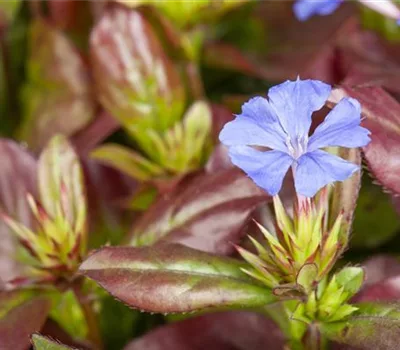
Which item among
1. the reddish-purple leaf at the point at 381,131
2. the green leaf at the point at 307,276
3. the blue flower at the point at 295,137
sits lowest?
the green leaf at the point at 307,276

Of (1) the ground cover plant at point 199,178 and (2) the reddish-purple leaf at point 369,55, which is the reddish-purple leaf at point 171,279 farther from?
(2) the reddish-purple leaf at point 369,55

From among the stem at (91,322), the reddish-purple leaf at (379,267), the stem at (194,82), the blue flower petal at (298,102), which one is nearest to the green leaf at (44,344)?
the stem at (91,322)

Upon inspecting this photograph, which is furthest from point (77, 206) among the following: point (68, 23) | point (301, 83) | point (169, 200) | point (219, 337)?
point (68, 23)

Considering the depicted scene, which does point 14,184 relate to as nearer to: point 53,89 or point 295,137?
point 53,89

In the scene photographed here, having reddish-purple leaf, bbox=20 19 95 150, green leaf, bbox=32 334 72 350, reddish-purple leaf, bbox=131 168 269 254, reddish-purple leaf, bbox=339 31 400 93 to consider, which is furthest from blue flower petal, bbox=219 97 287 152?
reddish-purple leaf, bbox=20 19 95 150

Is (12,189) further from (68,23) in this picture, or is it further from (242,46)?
(242,46)

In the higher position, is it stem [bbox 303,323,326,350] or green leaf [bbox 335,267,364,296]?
green leaf [bbox 335,267,364,296]

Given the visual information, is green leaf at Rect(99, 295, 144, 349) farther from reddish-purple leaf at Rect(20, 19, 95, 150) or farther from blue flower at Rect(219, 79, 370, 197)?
blue flower at Rect(219, 79, 370, 197)
